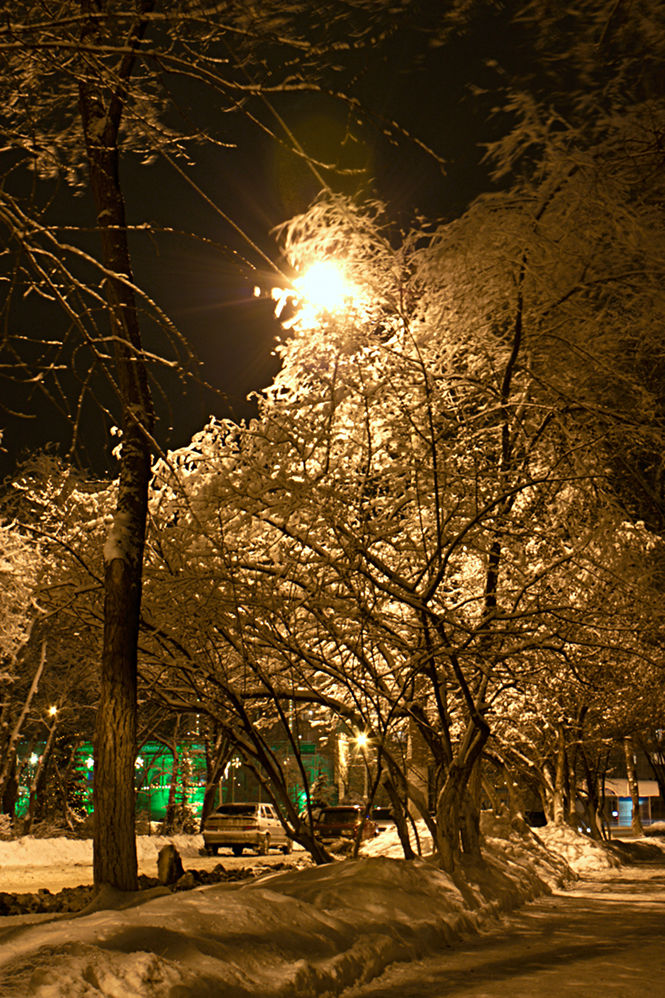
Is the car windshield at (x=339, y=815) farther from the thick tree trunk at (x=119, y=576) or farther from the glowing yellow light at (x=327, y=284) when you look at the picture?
the glowing yellow light at (x=327, y=284)

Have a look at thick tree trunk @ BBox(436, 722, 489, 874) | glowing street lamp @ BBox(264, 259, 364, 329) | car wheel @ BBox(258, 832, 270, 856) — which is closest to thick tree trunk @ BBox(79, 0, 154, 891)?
glowing street lamp @ BBox(264, 259, 364, 329)

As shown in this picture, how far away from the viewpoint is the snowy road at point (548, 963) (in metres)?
5.52

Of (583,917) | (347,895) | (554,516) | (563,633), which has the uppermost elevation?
(554,516)

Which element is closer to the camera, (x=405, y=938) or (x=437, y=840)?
(x=405, y=938)

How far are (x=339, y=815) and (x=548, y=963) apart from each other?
21135 mm

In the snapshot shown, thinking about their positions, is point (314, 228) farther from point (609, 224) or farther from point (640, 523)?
point (640, 523)

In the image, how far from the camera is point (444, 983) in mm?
5734

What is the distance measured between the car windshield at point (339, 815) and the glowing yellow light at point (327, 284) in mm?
21348

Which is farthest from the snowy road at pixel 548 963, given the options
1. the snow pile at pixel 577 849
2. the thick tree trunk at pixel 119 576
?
the snow pile at pixel 577 849

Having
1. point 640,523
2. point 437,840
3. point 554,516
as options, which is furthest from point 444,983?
point 640,523

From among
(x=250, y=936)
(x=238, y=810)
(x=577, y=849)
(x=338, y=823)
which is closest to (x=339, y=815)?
(x=338, y=823)

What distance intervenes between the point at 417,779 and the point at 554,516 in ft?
32.8

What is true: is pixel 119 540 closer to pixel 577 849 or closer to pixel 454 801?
pixel 454 801

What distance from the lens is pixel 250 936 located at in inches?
A: 203
